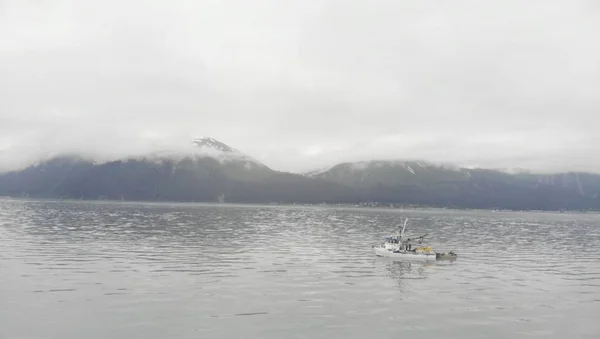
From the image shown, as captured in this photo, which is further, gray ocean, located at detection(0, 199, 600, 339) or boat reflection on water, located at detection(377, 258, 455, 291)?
boat reflection on water, located at detection(377, 258, 455, 291)

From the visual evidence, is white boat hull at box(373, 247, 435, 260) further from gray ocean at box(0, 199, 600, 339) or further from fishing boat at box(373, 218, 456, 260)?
gray ocean at box(0, 199, 600, 339)

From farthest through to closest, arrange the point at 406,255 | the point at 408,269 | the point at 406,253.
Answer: the point at 406,253, the point at 406,255, the point at 408,269

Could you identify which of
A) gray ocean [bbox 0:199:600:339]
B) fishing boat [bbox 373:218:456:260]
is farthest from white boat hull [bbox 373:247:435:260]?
gray ocean [bbox 0:199:600:339]

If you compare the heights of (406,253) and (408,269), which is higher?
(406,253)

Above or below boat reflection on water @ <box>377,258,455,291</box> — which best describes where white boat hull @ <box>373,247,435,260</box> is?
above

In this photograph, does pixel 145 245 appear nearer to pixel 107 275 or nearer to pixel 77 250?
pixel 77 250

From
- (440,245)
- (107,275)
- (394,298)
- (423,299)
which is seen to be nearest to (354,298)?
(394,298)

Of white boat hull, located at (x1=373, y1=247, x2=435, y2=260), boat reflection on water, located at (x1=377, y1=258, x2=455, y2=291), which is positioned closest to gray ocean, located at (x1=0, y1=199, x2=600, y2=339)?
boat reflection on water, located at (x1=377, y1=258, x2=455, y2=291)

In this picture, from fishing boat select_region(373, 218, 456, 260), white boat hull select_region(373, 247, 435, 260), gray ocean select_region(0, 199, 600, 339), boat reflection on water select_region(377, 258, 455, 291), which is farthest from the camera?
fishing boat select_region(373, 218, 456, 260)

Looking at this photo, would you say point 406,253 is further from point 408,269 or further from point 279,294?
point 279,294

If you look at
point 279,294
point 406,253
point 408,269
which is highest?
point 406,253

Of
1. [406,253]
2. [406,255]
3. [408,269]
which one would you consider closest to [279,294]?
[408,269]

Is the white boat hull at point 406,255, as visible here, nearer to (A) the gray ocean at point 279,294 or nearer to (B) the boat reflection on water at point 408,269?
(B) the boat reflection on water at point 408,269

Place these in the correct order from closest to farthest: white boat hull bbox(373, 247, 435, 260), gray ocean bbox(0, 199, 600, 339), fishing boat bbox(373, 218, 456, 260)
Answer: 1. gray ocean bbox(0, 199, 600, 339)
2. white boat hull bbox(373, 247, 435, 260)
3. fishing boat bbox(373, 218, 456, 260)
